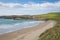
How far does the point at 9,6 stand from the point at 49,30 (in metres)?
1.00

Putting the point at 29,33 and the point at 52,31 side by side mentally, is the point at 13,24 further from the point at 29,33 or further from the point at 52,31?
the point at 52,31

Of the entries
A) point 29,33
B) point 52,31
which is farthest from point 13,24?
point 52,31

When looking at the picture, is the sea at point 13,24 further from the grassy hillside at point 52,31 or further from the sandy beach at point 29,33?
the grassy hillside at point 52,31

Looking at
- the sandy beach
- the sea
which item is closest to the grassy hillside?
the sandy beach

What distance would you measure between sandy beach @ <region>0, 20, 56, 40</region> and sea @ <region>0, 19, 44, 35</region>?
8 centimetres

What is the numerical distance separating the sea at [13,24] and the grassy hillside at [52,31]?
0.30m

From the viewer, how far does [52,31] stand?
3064 mm

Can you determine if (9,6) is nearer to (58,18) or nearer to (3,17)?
(3,17)

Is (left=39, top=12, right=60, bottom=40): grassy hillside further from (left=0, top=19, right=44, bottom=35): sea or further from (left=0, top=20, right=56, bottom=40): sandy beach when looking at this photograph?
(left=0, top=19, right=44, bottom=35): sea

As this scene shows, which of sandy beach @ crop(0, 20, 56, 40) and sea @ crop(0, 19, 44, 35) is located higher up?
sea @ crop(0, 19, 44, 35)

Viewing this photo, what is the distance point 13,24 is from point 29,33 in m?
0.40

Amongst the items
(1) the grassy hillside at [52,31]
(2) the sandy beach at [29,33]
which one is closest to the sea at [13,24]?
(2) the sandy beach at [29,33]

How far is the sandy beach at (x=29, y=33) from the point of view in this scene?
2.94m

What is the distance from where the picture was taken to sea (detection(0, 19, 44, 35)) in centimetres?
293
